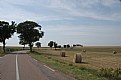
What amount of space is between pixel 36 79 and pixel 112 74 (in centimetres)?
479

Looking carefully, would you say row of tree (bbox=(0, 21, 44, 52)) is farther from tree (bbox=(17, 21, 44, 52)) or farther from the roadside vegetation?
the roadside vegetation

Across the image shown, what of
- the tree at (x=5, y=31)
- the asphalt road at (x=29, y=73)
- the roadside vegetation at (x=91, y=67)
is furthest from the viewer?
the tree at (x=5, y=31)

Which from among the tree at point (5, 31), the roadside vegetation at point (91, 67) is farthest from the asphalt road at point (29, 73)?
the tree at point (5, 31)

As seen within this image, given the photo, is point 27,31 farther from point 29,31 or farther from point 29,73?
point 29,73

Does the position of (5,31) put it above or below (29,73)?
above

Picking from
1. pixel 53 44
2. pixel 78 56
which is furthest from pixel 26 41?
pixel 53 44

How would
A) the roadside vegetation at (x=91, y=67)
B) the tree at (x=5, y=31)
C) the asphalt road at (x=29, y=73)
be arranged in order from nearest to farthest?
the asphalt road at (x=29, y=73) → the roadside vegetation at (x=91, y=67) → the tree at (x=5, y=31)

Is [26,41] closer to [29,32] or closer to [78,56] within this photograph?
[29,32]

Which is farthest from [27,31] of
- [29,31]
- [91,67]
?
[91,67]

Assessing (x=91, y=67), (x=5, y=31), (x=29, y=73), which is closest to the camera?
(x=29, y=73)

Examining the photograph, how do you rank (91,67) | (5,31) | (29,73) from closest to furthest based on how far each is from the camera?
(29,73) < (91,67) < (5,31)

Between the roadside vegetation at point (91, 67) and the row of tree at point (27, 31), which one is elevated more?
the row of tree at point (27, 31)

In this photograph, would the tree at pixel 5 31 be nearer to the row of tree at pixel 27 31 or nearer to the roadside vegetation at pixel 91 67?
the row of tree at pixel 27 31

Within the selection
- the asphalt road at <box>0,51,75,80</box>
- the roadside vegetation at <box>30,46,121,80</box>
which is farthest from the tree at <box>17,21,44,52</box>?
the asphalt road at <box>0,51,75,80</box>
